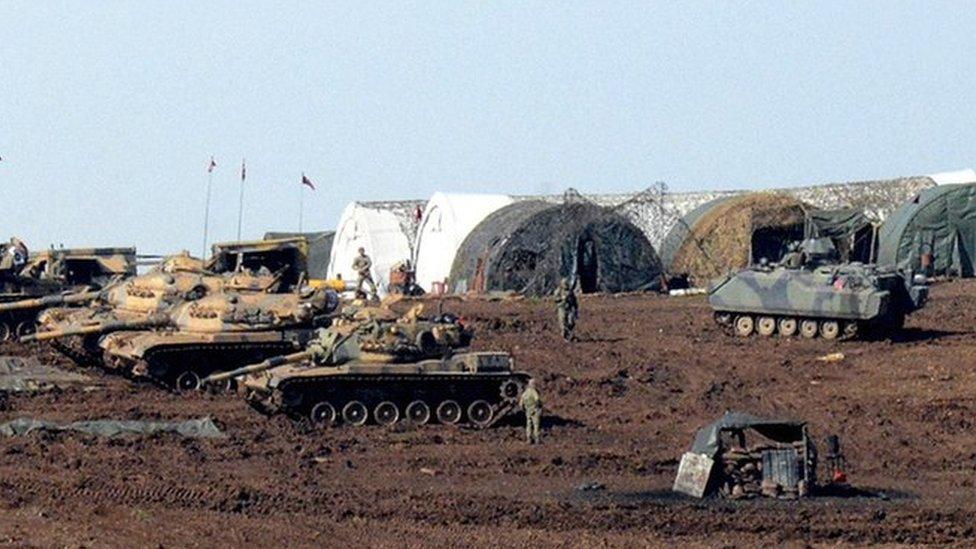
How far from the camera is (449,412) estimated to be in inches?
1239

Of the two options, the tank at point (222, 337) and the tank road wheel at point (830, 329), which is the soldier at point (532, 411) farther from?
the tank road wheel at point (830, 329)

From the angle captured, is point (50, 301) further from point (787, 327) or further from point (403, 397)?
point (787, 327)

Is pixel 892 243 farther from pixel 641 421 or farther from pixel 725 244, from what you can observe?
pixel 641 421

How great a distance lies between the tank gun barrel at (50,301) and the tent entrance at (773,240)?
24.2 m

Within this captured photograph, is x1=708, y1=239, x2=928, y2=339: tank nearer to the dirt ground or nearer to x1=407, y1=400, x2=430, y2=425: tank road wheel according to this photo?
the dirt ground

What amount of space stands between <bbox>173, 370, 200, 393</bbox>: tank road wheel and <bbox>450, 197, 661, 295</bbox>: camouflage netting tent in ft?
76.0

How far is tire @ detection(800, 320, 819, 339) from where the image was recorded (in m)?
44.0

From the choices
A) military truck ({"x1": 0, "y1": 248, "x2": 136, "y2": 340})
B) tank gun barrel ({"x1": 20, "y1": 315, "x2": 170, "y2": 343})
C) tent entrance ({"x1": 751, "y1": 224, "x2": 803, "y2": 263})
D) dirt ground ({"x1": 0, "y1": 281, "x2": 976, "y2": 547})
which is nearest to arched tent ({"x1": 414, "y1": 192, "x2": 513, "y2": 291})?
tent entrance ({"x1": 751, "y1": 224, "x2": 803, "y2": 263})

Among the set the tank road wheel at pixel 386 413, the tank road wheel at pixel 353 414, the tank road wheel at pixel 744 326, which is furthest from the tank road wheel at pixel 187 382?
the tank road wheel at pixel 744 326

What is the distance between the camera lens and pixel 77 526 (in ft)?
69.4

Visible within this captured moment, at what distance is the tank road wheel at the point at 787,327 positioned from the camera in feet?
146

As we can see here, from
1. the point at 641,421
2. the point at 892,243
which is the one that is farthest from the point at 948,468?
the point at 892,243

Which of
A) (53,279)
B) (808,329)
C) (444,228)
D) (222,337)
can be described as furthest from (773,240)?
(222,337)

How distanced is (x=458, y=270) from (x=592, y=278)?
473 cm
